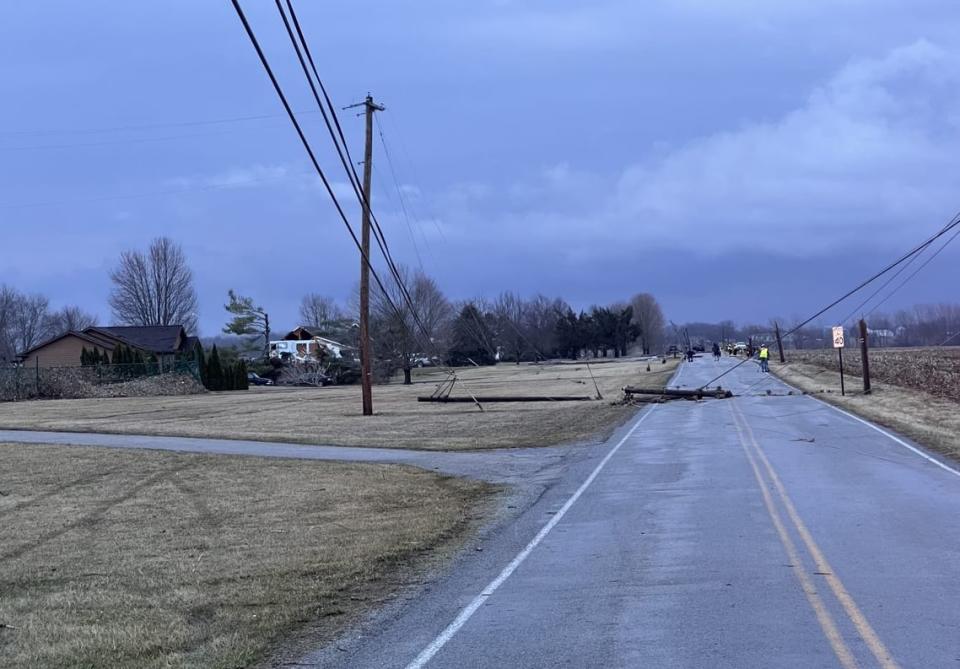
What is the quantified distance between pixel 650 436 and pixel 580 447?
2732mm

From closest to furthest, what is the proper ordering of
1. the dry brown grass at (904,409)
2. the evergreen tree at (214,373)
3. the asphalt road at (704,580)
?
the asphalt road at (704,580)
the dry brown grass at (904,409)
the evergreen tree at (214,373)

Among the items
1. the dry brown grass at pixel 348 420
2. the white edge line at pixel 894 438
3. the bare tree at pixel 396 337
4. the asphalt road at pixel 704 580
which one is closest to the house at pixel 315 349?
the bare tree at pixel 396 337

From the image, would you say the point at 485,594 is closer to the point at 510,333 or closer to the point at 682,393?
the point at 682,393

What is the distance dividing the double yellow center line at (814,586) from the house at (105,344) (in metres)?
66.3

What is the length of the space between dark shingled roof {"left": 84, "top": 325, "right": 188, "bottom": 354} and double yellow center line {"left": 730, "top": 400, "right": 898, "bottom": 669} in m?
74.2

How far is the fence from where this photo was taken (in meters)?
58.7

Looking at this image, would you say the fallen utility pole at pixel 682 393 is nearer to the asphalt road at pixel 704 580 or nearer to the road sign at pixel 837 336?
the road sign at pixel 837 336

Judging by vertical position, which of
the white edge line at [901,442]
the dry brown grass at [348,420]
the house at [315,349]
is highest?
the house at [315,349]

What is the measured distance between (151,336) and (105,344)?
6.08 metres

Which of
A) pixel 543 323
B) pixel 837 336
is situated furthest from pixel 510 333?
pixel 837 336

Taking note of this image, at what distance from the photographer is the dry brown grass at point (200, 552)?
24.3 ft

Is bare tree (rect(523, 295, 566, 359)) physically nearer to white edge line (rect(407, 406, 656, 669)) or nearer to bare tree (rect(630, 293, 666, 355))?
bare tree (rect(630, 293, 666, 355))

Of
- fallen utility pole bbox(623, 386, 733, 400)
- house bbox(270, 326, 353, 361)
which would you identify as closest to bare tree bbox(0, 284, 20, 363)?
house bbox(270, 326, 353, 361)

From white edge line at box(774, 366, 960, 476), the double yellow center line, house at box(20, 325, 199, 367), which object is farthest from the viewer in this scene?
house at box(20, 325, 199, 367)
